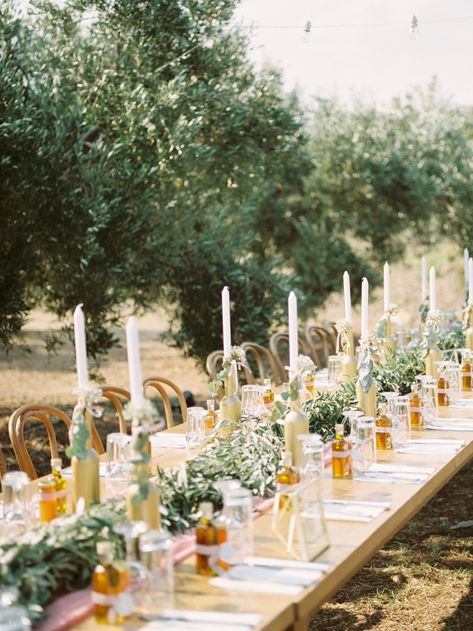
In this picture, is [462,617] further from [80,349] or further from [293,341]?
[80,349]

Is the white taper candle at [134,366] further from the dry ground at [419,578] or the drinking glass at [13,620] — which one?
the dry ground at [419,578]

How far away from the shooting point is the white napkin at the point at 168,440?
359cm

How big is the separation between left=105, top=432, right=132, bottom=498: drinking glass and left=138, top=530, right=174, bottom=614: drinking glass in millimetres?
830

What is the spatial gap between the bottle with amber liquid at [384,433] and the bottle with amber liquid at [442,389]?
962 millimetres

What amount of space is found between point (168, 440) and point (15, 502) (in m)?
1.33

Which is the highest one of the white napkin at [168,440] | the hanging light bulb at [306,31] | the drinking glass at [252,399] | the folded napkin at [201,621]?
the hanging light bulb at [306,31]

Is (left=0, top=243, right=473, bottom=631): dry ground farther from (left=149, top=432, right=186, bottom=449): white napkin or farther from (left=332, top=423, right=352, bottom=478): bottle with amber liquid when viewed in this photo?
(left=332, top=423, right=352, bottom=478): bottle with amber liquid

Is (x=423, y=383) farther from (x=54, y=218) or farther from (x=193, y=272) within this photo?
(x=193, y=272)

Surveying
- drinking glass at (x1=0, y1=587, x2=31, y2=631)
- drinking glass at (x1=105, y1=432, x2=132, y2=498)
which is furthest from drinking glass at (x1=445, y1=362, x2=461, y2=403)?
drinking glass at (x1=0, y1=587, x2=31, y2=631)

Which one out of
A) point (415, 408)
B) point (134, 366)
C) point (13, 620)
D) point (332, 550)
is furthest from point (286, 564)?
point (415, 408)

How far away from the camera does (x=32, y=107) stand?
5918 mm

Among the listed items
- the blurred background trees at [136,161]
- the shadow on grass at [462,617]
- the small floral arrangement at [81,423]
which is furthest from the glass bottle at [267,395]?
the blurred background trees at [136,161]

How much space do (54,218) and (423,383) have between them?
3.37 meters

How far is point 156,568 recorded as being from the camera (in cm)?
191
